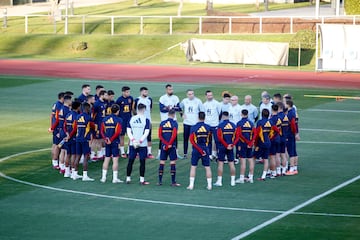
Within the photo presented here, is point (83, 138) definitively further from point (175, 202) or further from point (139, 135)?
point (175, 202)

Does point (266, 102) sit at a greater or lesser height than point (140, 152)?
greater

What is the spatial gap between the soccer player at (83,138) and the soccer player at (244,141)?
4415 millimetres

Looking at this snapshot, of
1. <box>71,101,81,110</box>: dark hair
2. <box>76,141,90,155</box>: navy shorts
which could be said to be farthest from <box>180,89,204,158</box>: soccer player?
<box>76,141,90,155</box>: navy shorts

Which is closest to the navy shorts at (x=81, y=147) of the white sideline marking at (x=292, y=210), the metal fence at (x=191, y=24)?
the white sideline marking at (x=292, y=210)

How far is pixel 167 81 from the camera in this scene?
52.4 meters

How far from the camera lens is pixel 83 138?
26625 mm

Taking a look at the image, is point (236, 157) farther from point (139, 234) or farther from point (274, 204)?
point (139, 234)

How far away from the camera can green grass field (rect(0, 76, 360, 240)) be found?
20.9m

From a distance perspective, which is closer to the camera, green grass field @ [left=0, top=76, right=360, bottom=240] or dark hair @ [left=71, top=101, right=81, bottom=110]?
green grass field @ [left=0, top=76, right=360, bottom=240]

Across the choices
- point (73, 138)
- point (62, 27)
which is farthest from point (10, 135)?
point (62, 27)

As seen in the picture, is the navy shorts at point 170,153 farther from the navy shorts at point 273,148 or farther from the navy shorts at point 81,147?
the navy shorts at point 273,148

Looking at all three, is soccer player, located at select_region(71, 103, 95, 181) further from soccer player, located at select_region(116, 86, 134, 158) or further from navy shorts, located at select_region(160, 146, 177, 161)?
soccer player, located at select_region(116, 86, 134, 158)

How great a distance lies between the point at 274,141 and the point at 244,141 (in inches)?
46.6

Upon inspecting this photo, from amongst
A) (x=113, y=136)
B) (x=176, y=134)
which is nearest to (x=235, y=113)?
(x=176, y=134)
